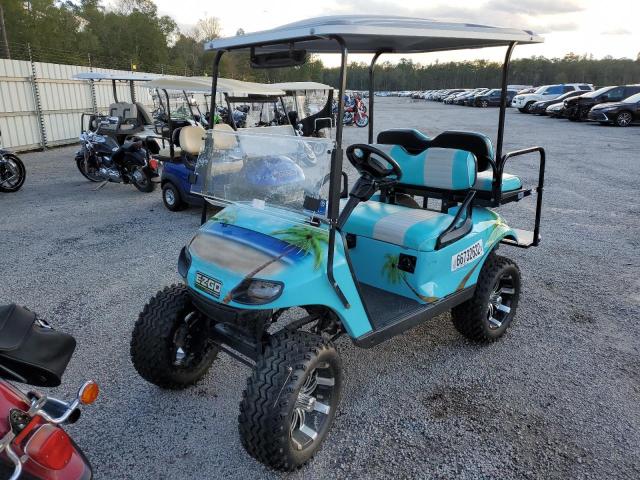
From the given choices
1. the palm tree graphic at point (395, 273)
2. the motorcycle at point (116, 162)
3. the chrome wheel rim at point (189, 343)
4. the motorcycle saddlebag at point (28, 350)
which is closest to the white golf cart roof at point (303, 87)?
the motorcycle at point (116, 162)

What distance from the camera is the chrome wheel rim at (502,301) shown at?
358cm

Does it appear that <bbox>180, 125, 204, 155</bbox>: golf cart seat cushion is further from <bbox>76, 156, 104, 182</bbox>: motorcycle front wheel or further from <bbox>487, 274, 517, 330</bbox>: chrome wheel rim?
<bbox>76, 156, 104, 182</bbox>: motorcycle front wheel

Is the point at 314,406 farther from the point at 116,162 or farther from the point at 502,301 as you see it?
the point at 116,162

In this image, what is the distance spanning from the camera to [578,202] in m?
7.62

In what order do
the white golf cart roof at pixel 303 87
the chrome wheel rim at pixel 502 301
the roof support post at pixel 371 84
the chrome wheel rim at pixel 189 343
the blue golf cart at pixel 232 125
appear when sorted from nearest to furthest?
the chrome wheel rim at pixel 189 343 → the blue golf cart at pixel 232 125 → the chrome wheel rim at pixel 502 301 → the roof support post at pixel 371 84 → the white golf cart roof at pixel 303 87

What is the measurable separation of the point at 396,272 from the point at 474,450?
111 cm

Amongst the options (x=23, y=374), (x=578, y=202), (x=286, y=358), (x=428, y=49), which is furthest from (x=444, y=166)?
(x=578, y=202)

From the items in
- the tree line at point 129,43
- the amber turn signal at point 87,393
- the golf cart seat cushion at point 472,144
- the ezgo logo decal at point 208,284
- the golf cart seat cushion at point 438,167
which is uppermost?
the tree line at point 129,43

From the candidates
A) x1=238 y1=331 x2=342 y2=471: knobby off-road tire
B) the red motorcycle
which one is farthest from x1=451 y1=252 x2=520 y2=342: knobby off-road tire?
the red motorcycle

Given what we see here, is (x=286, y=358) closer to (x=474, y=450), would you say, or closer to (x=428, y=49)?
(x=474, y=450)

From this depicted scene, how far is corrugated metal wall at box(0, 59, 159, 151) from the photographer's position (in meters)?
12.4

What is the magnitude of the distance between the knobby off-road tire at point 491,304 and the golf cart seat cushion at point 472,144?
0.78 m

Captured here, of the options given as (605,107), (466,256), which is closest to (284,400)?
(466,256)

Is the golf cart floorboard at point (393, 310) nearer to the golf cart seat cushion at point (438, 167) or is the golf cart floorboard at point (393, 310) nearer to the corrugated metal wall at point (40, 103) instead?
the golf cart seat cushion at point (438, 167)
